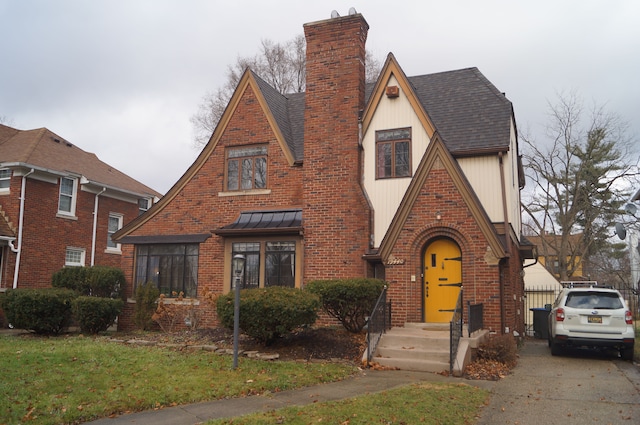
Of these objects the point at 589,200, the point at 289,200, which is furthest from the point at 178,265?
the point at 589,200

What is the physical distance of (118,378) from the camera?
28.3 ft

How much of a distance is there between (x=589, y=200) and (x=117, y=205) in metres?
26.4

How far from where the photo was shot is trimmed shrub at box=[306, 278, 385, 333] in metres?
12.4

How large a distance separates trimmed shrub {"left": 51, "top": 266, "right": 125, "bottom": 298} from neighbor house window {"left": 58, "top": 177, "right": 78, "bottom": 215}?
499 cm

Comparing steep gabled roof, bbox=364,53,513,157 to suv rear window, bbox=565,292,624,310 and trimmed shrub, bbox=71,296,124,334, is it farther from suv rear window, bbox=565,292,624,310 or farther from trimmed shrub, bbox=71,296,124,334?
trimmed shrub, bbox=71,296,124,334

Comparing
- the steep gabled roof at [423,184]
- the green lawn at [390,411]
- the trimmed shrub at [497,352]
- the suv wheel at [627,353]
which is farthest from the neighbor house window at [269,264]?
the suv wheel at [627,353]

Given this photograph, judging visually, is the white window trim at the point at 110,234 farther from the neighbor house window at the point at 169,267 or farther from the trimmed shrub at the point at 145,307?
the trimmed shrub at the point at 145,307

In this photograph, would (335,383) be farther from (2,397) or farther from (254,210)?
(254,210)

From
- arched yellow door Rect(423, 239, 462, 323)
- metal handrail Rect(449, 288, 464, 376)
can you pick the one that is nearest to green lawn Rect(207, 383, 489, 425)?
metal handrail Rect(449, 288, 464, 376)

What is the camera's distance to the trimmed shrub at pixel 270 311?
11000 mm

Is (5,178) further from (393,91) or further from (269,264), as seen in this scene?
(393,91)

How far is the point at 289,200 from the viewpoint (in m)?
16.5

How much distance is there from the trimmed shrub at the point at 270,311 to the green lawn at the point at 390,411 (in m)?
3.18

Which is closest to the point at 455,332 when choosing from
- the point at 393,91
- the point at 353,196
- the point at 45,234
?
the point at 353,196
